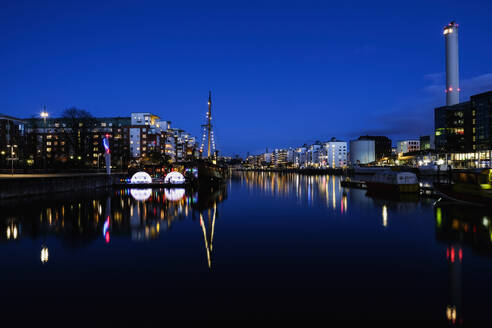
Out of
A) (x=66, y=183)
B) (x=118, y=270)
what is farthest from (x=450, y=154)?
(x=118, y=270)

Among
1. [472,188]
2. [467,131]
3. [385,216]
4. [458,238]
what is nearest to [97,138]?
[385,216]

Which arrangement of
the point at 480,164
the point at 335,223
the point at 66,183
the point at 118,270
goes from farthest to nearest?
the point at 480,164, the point at 66,183, the point at 335,223, the point at 118,270

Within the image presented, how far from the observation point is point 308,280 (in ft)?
35.6

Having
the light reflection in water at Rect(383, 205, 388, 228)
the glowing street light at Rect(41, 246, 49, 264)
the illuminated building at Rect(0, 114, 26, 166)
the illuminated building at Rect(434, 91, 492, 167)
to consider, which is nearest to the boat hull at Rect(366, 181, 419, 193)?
the light reflection in water at Rect(383, 205, 388, 228)

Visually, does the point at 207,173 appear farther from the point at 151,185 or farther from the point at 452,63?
the point at 452,63

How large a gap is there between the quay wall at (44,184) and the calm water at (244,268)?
11931 millimetres

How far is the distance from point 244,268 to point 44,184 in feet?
118

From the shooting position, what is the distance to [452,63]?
12575 cm

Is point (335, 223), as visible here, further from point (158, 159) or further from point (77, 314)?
point (158, 159)

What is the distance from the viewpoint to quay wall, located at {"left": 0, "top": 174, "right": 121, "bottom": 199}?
32719mm

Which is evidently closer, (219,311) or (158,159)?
(219,311)

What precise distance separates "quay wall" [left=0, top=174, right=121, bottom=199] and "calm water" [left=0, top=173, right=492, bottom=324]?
470 inches

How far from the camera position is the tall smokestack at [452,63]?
12575 cm

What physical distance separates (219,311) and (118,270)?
5.38 metres
